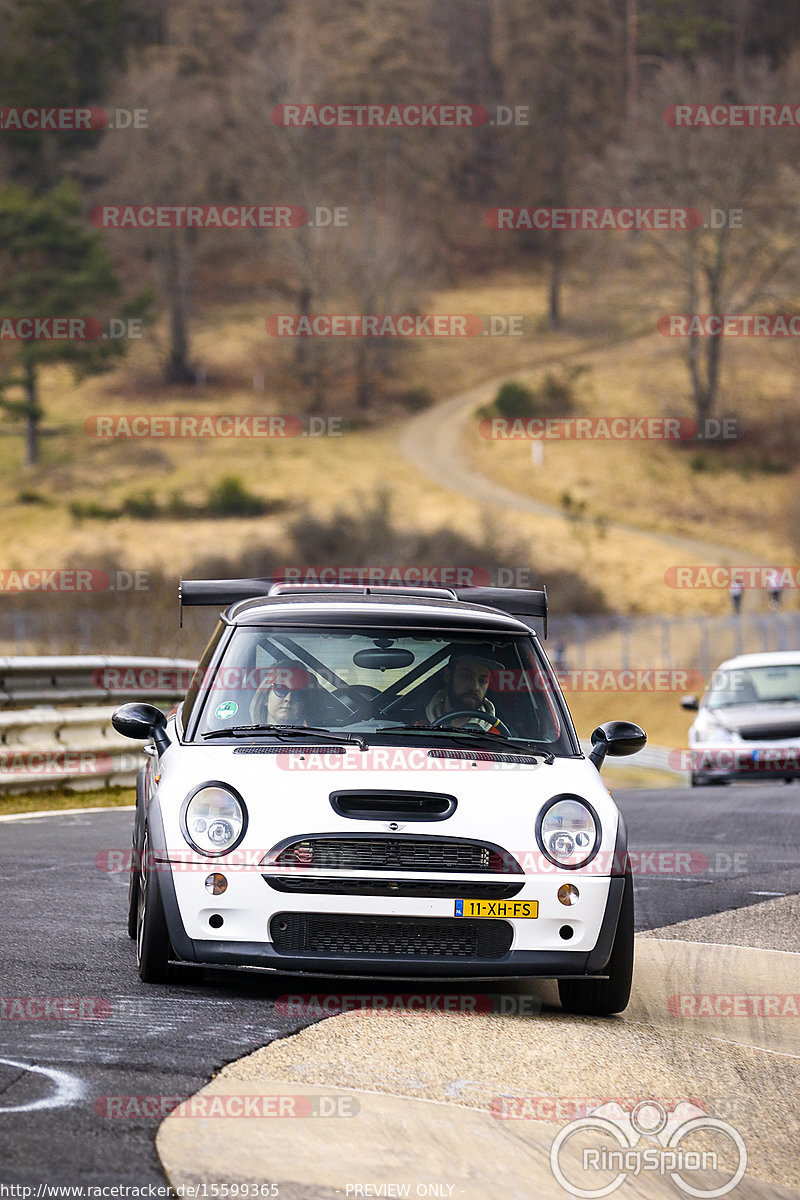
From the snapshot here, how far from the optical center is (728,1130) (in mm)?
5281

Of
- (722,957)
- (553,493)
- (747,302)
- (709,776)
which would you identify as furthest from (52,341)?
(722,957)

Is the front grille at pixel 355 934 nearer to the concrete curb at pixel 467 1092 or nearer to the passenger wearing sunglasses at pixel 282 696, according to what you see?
the concrete curb at pixel 467 1092

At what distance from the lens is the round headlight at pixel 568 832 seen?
6641 mm

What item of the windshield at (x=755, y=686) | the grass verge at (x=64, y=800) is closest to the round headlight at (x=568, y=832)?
the grass verge at (x=64, y=800)

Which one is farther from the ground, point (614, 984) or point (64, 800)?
point (614, 984)

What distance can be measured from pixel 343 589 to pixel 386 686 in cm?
88

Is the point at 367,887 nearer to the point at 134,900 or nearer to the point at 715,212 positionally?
the point at 134,900

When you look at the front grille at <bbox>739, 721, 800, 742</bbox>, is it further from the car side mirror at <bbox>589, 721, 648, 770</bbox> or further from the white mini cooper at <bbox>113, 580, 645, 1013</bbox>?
the white mini cooper at <bbox>113, 580, 645, 1013</bbox>

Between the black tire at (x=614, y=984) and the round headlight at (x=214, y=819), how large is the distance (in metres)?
1.44

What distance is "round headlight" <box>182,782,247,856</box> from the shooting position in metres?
6.57

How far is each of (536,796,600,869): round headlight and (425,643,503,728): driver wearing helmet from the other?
89cm

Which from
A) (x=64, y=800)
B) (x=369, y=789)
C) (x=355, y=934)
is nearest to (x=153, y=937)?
(x=355, y=934)

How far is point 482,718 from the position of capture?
298 inches

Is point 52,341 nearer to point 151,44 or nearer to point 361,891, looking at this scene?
point 151,44
